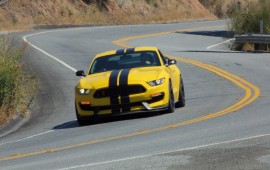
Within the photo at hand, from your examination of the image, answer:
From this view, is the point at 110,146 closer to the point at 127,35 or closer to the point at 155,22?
the point at 127,35

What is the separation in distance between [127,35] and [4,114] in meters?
29.5

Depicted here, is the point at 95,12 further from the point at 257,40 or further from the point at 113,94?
the point at 113,94

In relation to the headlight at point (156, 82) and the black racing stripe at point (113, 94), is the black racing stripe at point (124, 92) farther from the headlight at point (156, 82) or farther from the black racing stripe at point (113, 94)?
the headlight at point (156, 82)

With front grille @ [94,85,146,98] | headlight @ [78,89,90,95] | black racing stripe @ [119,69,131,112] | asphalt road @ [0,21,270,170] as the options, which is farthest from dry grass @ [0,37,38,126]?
black racing stripe @ [119,69,131,112]

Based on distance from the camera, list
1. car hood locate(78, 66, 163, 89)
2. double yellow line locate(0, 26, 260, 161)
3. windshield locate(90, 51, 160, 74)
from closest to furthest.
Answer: double yellow line locate(0, 26, 260, 161) → car hood locate(78, 66, 163, 89) → windshield locate(90, 51, 160, 74)

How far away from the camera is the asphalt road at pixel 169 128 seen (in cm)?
1052

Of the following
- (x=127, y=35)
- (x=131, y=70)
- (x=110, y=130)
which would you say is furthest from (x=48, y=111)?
(x=127, y=35)

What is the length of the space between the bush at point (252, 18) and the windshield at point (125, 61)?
23.1 m

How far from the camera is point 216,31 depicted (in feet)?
171

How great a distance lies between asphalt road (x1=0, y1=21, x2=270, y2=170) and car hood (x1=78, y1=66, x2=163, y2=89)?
79cm

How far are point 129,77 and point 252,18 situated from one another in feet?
85.5

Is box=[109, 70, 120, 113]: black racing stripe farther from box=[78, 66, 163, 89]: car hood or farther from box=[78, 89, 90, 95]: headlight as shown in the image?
box=[78, 89, 90, 95]: headlight

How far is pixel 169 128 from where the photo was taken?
14.3 m

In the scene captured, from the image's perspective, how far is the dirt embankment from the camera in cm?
6003
